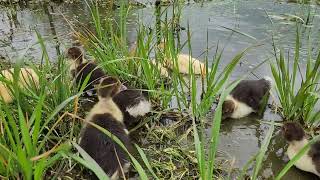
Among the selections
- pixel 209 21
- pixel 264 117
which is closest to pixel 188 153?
pixel 264 117

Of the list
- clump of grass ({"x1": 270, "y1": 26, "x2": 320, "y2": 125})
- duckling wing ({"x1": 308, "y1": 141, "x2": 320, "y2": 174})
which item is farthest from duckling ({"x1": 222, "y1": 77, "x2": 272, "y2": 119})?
duckling wing ({"x1": 308, "y1": 141, "x2": 320, "y2": 174})

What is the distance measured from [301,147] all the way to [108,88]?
1713 mm

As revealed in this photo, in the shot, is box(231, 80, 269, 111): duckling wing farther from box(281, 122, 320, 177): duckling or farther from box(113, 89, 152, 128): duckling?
box(113, 89, 152, 128): duckling

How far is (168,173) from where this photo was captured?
9.93 ft

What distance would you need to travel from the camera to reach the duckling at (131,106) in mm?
3768

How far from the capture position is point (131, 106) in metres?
3.77

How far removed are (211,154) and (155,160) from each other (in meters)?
0.96

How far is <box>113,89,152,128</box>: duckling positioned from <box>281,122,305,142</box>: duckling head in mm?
1312

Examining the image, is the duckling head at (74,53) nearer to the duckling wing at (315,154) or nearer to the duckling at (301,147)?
the duckling at (301,147)

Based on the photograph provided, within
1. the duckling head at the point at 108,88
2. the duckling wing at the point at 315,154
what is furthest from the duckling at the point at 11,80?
the duckling wing at the point at 315,154

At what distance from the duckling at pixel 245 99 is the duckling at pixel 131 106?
0.79m

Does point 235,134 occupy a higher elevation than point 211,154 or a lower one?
lower

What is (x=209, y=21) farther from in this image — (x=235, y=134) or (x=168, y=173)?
(x=168, y=173)

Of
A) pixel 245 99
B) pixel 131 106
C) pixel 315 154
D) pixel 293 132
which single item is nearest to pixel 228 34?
pixel 245 99
